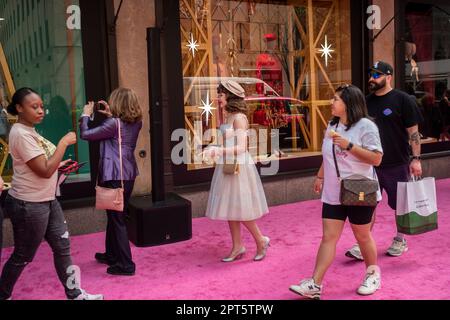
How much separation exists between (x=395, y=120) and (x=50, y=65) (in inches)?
165

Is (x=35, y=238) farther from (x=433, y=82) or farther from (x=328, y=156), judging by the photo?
(x=433, y=82)

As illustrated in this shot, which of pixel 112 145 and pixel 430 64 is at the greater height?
pixel 430 64

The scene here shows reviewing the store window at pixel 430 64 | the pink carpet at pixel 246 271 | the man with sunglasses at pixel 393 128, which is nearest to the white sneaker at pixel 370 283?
the pink carpet at pixel 246 271

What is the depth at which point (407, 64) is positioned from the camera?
9.48m

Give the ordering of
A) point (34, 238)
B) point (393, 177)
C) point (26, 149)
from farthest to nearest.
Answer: point (393, 177)
point (34, 238)
point (26, 149)

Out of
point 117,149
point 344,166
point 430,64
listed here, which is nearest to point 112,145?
point 117,149

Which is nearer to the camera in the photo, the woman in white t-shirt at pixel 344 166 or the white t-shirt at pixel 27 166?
the white t-shirt at pixel 27 166

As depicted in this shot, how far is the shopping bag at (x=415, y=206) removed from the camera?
15.2 ft

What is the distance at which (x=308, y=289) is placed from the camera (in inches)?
153

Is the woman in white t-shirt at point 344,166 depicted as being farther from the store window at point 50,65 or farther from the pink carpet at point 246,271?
the store window at point 50,65

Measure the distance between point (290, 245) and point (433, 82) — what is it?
6096 millimetres

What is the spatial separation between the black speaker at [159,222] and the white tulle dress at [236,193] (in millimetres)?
841

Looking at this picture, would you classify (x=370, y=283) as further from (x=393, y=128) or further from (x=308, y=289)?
(x=393, y=128)

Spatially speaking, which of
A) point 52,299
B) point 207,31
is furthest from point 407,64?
point 52,299
